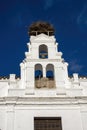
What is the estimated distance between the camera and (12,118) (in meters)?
22.8

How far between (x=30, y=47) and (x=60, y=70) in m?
3.61

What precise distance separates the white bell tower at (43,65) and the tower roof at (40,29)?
0.54 ft

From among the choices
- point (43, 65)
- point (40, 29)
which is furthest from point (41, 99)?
point (40, 29)

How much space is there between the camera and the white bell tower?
2502cm

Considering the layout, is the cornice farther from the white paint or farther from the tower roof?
the tower roof

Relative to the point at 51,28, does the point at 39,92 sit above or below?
below

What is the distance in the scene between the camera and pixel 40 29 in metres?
29.7

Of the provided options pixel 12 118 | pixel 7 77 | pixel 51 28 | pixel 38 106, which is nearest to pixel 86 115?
pixel 38 106

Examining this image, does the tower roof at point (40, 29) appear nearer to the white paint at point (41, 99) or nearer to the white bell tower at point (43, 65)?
the white bell tower at point (43, 65)

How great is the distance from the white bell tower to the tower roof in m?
0.17

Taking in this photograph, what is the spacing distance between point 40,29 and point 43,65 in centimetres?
483

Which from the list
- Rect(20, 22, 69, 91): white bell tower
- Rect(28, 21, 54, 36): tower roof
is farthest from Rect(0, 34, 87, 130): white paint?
Rect(28, 21, 54, 36): tower roof

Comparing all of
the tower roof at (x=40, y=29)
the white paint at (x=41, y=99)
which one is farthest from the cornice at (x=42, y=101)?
the tower roof at (x=40, y=29)

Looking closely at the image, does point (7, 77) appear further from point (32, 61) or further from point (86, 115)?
point (86, 115)
